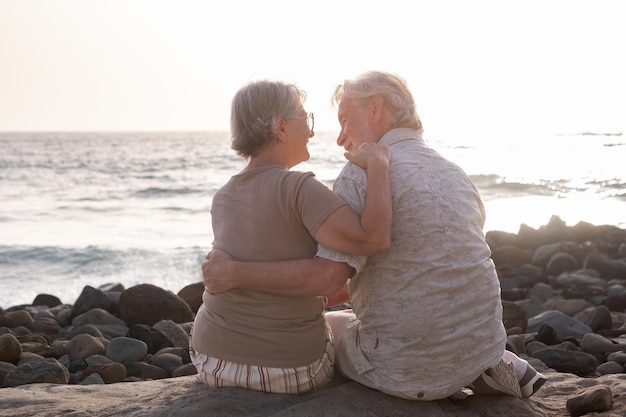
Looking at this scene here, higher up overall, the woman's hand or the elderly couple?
the woman's hand

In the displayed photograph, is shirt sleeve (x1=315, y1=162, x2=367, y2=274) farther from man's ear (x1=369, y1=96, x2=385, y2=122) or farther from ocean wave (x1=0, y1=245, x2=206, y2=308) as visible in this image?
ocean wave (x1=0, y1=245, x2=206, y2=308)

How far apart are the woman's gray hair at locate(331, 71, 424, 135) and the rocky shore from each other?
1.23m

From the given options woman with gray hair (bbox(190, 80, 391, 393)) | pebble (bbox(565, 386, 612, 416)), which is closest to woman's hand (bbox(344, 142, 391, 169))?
woman with gray hair (bbox(190, 80, 391, 393))

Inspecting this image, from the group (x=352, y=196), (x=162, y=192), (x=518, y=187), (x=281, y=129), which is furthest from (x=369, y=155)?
(x=518, y=187)

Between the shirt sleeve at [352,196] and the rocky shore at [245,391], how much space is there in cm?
66

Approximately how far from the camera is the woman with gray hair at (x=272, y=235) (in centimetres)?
356

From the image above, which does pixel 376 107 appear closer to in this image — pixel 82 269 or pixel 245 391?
pixel 245 391

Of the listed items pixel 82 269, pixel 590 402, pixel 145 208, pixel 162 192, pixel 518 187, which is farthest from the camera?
pixel 518 187

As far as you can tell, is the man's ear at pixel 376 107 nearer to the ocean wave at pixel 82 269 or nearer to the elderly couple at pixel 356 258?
the elderly couple at pixel 356 258

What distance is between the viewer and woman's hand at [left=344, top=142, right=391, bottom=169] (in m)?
3.53

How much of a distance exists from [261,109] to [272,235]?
54 cm

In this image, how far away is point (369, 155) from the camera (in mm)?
3549

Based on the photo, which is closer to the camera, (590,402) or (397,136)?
(397,136)

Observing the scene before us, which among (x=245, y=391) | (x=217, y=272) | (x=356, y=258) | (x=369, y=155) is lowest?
(x=245, y=391)
